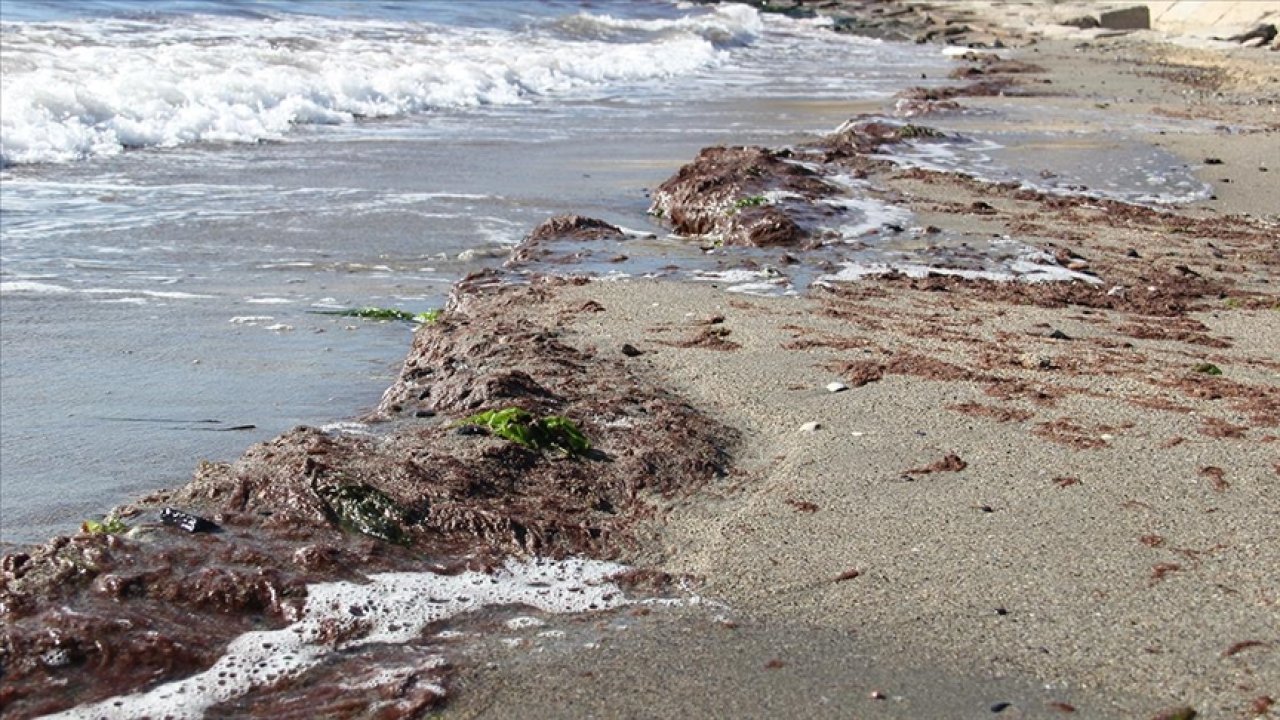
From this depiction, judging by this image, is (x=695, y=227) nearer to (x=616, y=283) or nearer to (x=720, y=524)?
(x=616, y=283)

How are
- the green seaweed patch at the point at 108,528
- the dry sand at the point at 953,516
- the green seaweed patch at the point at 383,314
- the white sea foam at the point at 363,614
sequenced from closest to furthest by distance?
the white sea foam at the point at 363,614, the dry sand at the point at 953,516, the green seaweed patch at the point at 108,528, the green seaweed patch at the point at 383,314

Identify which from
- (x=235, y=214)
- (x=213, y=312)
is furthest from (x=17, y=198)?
(x=213, y=312)

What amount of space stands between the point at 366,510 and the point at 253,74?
14257mm

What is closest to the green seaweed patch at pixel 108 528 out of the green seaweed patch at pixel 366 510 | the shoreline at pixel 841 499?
the shoreline at pixel 841 499

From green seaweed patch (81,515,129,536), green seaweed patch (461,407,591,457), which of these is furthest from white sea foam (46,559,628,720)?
green seaweed patch (461,407,591,457)

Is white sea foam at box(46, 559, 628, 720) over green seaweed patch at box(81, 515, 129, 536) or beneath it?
beneath

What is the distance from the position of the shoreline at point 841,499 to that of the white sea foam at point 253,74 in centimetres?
803

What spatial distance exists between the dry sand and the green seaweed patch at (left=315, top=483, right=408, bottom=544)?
69 cm

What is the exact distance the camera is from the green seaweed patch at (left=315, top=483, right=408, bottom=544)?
3893mm

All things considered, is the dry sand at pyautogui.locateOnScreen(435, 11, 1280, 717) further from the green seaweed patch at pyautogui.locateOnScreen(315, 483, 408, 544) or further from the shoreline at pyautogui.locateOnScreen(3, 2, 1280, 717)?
the green seaweed patch at pyautogui.locateOnScreen(315, 483, 408, 544)

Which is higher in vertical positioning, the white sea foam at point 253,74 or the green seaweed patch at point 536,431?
the white sea foam at point 253,74

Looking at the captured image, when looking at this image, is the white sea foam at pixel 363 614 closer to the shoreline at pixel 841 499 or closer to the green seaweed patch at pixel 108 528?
the shoreline at pixel 841 499

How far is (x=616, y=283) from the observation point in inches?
293

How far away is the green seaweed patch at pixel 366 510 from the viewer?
3.89 m
